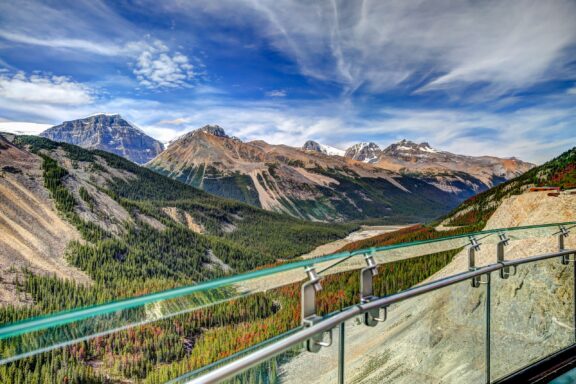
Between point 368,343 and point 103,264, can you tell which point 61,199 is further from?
point 368,343

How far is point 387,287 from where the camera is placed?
3943mm

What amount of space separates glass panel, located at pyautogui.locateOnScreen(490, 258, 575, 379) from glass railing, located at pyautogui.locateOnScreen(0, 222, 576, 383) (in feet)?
0.12

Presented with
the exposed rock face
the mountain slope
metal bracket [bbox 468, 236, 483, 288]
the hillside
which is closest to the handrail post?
metal bracket [bbox 468, 236, 483, 288]

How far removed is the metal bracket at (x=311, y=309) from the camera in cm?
255

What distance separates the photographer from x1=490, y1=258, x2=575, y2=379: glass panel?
13.9 ft

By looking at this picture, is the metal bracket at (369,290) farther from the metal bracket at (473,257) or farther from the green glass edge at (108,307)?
the metal bracket at (473,257)

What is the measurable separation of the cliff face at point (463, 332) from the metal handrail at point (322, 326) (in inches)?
5.7

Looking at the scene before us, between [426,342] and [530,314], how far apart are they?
6.27 feet

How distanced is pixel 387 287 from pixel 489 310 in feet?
3.88

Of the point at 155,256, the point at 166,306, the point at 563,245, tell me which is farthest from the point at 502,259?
the point at 155,256

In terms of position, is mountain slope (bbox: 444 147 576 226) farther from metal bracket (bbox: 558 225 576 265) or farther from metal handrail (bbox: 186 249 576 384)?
metal handrail (bbox: 186 249 576 384)

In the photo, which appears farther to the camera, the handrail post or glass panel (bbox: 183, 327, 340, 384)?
the handrail post

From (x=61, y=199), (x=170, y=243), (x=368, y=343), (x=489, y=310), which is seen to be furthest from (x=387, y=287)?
(x=170, y=243)

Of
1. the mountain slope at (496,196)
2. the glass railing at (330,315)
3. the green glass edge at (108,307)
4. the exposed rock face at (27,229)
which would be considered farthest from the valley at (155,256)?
the mountain slope at (496,196)
